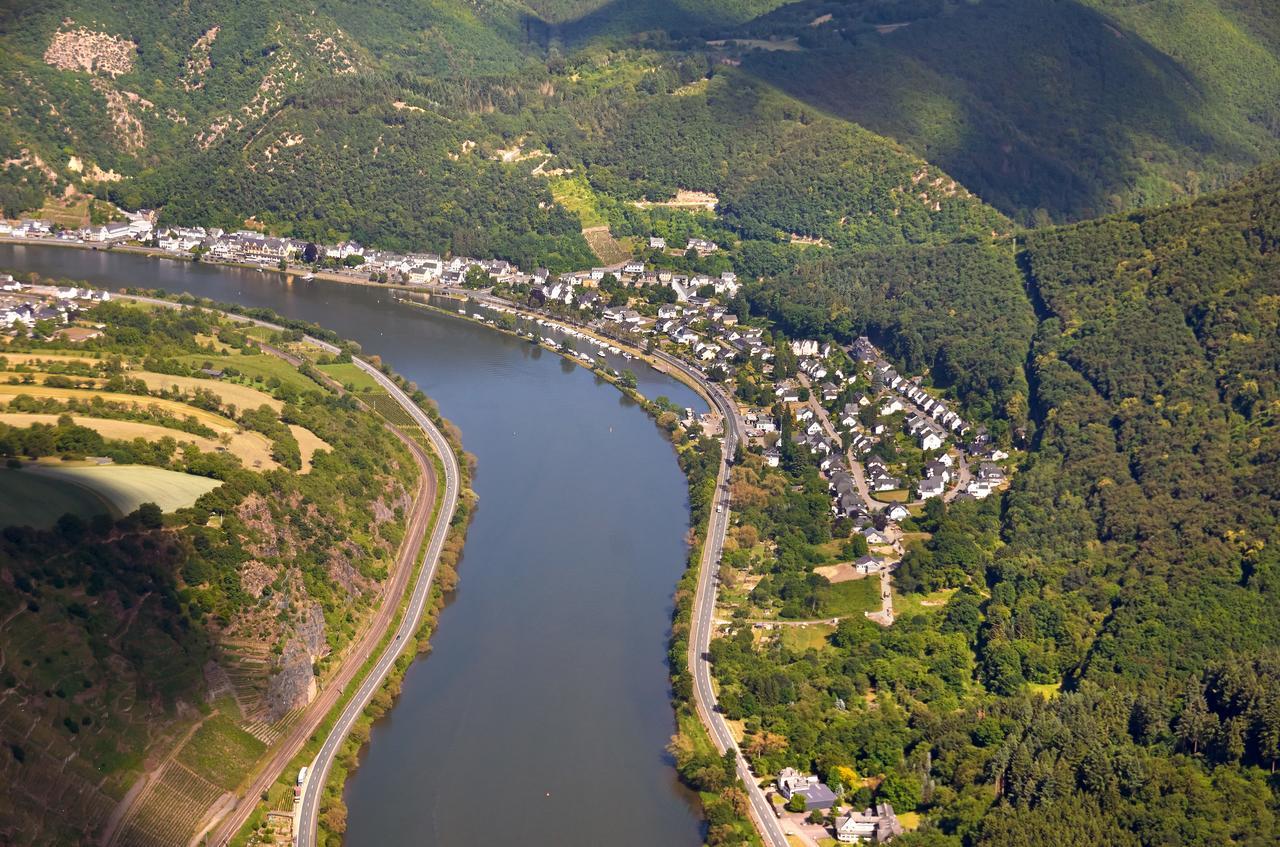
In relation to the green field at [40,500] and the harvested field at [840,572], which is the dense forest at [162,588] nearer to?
the green field at [40,500]

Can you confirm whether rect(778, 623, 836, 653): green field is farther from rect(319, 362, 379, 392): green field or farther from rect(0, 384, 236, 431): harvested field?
rect(319, 362, 379, 392): green field

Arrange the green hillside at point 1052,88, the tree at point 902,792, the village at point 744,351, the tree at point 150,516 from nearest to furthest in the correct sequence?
the tree at point 902,792
the tree at point 150,516
the village at point 744,351
the green hillside at point 1052,88

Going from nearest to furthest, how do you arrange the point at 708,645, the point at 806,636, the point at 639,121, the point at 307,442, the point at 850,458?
1. the point at 708,645
2. the point at 806,636
3. the point at 307,442
4. the point at 850,458
5. the point at 639,121

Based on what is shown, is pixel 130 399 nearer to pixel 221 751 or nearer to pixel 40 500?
pixel 40 500

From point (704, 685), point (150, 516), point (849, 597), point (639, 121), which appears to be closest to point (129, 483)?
point (150, 516)

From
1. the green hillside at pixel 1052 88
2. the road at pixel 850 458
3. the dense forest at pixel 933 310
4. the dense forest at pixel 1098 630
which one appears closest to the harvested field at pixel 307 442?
the dense forest at pixel 1098 630

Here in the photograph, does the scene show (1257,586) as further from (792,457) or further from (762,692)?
(792,457)
